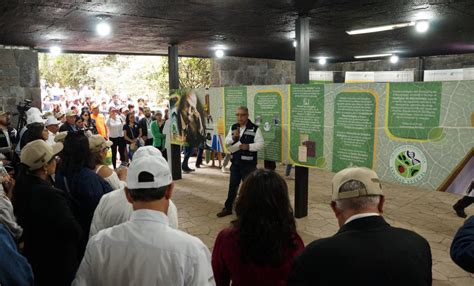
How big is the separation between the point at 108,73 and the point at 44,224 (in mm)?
21323

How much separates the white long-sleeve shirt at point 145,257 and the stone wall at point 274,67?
32.1 feet

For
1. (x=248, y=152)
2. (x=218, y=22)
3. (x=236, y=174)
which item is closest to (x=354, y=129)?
(x=248, y=152)

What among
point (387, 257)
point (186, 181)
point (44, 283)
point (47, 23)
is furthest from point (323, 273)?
point (186, 181)

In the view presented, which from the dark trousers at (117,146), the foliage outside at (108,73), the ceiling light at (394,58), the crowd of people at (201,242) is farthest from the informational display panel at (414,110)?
the foliage outside at (108,73)

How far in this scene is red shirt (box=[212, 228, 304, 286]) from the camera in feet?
5.32

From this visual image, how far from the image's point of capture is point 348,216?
1.44m

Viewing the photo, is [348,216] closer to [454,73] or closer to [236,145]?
[236,145]

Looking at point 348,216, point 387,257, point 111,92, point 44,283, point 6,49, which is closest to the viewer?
point 387,257

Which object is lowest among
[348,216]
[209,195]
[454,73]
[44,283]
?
[209,195]

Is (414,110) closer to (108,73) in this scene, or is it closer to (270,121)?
(270,121)

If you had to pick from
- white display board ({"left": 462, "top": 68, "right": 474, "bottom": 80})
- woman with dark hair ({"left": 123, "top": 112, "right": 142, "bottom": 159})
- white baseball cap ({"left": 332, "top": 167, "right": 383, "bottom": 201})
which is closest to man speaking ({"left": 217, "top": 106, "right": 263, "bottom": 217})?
white baseball cap ({"left": 332, "top": 167, "right": 383, "bottom": 201})

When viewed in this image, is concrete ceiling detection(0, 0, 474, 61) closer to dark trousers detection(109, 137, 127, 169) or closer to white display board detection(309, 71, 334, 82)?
dark trousers detection(109, 137, 127, 169)

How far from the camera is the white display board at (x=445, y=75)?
32.2 feet

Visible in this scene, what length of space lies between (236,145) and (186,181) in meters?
3.00
